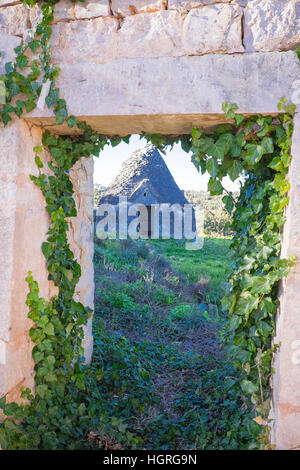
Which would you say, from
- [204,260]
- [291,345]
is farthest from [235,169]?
[204,260]

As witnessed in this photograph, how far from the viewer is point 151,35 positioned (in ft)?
7.13

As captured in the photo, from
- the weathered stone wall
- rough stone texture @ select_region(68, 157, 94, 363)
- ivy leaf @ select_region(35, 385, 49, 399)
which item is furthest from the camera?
rough stone texture @ select_region(68, 157, 94, 363)

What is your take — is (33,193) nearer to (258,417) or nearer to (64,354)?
(64,354)

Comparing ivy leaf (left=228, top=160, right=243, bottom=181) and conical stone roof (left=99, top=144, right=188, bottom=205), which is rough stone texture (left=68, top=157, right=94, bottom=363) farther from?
conical stone roof (left=99, top=144, right=188, bottom=205)

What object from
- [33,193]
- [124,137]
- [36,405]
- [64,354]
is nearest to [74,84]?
[124,137]

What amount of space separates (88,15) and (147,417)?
9.65ft

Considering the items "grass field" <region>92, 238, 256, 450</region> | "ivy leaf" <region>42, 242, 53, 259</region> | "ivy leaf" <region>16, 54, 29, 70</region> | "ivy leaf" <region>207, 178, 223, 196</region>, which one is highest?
"ivy leaf" <region>16, 54, 29, 70</region>

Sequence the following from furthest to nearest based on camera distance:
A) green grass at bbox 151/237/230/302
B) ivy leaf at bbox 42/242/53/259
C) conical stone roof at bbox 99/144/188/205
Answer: conical stone roof at bbox 99/144/188/205 < green grass at bbox 151/237/230/302 < ivy leaf at bbox 42/242/53/259

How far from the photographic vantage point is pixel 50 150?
265cm

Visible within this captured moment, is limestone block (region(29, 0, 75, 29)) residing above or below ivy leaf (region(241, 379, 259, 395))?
above

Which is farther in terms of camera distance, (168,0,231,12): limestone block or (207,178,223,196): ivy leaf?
(207,178,223,196): ivy leaf

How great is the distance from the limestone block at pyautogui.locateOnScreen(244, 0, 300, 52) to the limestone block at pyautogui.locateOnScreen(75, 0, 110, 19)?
861mm

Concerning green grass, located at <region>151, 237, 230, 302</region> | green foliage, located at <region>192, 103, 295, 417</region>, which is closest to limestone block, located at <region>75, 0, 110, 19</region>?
green foliage, located at <region>192, 103, 295, 417</region>

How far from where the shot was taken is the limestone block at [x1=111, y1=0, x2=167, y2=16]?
2.18 metres
